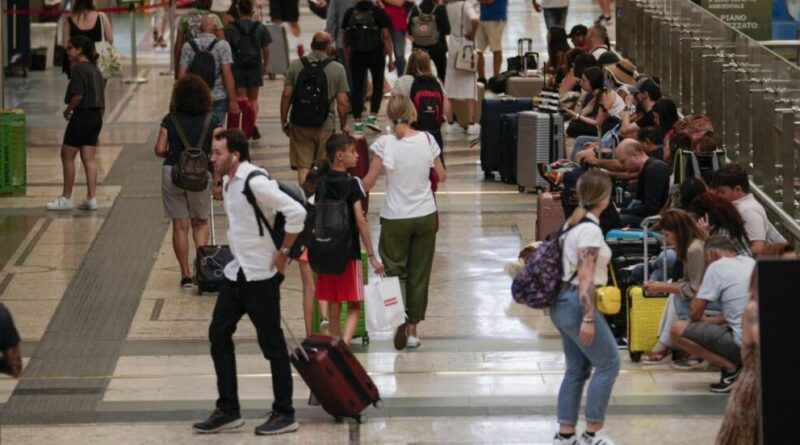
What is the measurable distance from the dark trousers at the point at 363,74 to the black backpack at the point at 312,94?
4.93 metres

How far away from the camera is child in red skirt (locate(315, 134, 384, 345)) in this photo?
11.0 meters

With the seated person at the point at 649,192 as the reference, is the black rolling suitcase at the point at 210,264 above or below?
below

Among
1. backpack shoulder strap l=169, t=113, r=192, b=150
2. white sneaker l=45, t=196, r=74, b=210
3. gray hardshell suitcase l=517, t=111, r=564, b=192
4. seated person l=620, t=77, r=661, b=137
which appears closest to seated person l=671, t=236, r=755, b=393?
backpack shoulder strap l=169, t=113, r=192, b=150

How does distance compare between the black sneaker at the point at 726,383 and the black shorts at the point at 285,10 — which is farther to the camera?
the black shorts at the point at 285,10

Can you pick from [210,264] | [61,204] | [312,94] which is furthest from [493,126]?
[210,264]

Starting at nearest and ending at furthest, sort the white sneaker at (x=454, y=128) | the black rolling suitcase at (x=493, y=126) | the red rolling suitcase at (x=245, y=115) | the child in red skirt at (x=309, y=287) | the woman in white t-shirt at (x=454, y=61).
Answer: the child in red skirt at (x=309, y=287) → the black rolling suitcase at (x=493, y=126) → the red rolling suitcase at (x=245, y=115) → the woman in white t-shirt at (x=454, y=61) → the white sneaker at (x=454, y=128)

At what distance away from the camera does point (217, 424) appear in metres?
10.1

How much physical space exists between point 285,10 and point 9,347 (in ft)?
73.5

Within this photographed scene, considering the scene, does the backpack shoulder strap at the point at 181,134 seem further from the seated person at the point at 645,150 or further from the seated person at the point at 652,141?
the seated person at the point at 652,141

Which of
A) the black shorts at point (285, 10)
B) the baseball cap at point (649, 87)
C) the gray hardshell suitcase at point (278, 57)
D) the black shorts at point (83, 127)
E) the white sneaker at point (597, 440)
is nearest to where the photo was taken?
the white sneaker at point (597, 440)

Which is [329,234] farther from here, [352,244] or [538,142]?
[538,142]

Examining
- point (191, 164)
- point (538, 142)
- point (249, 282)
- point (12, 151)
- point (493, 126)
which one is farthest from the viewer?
point (493, 126)

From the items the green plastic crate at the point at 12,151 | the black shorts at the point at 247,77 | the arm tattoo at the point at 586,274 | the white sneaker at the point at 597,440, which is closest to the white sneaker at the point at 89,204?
the green plastic crate at the point at 12,151

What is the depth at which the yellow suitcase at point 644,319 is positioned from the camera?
11586 millimetres
